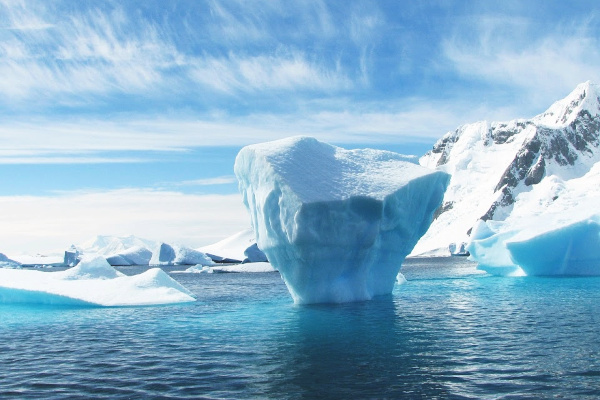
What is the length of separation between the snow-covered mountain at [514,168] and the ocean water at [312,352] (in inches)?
5346

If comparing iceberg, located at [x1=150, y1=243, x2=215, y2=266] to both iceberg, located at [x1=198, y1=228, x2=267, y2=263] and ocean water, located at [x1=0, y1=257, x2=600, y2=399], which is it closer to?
iceberg, located at [x1=198, y1=228, x2=267, y2=263]

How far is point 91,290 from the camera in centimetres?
2672

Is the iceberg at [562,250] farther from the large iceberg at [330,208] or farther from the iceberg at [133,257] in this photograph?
the iceberg at [133,257]

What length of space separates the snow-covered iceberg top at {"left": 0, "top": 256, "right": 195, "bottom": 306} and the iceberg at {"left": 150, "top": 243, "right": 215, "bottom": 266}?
58.8m

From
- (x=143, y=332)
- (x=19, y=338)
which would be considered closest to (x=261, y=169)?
(x=143, y=332)

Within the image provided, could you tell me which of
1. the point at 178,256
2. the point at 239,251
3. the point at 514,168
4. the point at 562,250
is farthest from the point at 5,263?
the point at 514,168

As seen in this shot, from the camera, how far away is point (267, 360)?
12430 millimetres

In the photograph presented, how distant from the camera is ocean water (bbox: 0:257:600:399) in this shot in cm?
994

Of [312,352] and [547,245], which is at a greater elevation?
[547,245]

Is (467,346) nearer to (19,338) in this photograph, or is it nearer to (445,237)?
(19,338)

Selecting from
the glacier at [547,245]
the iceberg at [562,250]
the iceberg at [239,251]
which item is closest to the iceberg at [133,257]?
the iceberg at [239,251]

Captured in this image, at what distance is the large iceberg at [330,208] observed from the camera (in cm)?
2133

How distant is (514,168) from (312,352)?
17515cm

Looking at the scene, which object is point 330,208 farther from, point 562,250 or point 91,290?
point 562,250
